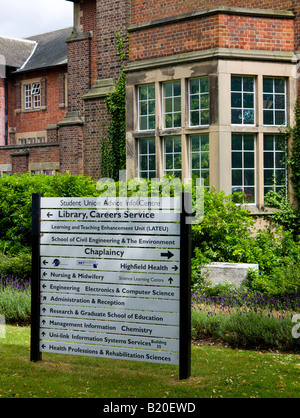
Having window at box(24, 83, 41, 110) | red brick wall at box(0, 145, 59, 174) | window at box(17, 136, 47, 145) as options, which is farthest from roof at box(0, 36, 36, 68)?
red brick wall at box(0, 145, 59, 174)

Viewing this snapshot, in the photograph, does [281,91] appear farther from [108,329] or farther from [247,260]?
[108,329]

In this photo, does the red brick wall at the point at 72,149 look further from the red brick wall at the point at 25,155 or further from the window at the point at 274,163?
the window at the point at 274,163

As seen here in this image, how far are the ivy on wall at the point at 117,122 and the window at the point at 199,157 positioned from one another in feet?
11.4

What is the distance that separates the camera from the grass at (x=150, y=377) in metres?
4.99

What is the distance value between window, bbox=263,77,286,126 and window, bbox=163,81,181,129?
188cm

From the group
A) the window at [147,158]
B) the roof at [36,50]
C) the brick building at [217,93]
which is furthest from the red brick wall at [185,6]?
the roof at [36,50]

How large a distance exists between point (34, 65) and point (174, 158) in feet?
67.9

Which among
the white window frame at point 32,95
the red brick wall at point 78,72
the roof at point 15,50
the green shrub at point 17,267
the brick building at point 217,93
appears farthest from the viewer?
the roof at point 15,50

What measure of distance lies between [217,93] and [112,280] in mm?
7364

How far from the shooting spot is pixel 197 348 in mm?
6875

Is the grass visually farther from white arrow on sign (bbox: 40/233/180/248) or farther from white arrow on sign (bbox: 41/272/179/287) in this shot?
white arrow on sign (bbox: 40/233/180/248)

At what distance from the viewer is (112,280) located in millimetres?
5609

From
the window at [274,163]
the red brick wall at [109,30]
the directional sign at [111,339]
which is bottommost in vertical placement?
the directional sign at [111,339]

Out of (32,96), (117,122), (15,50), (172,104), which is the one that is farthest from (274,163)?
(15,50)
